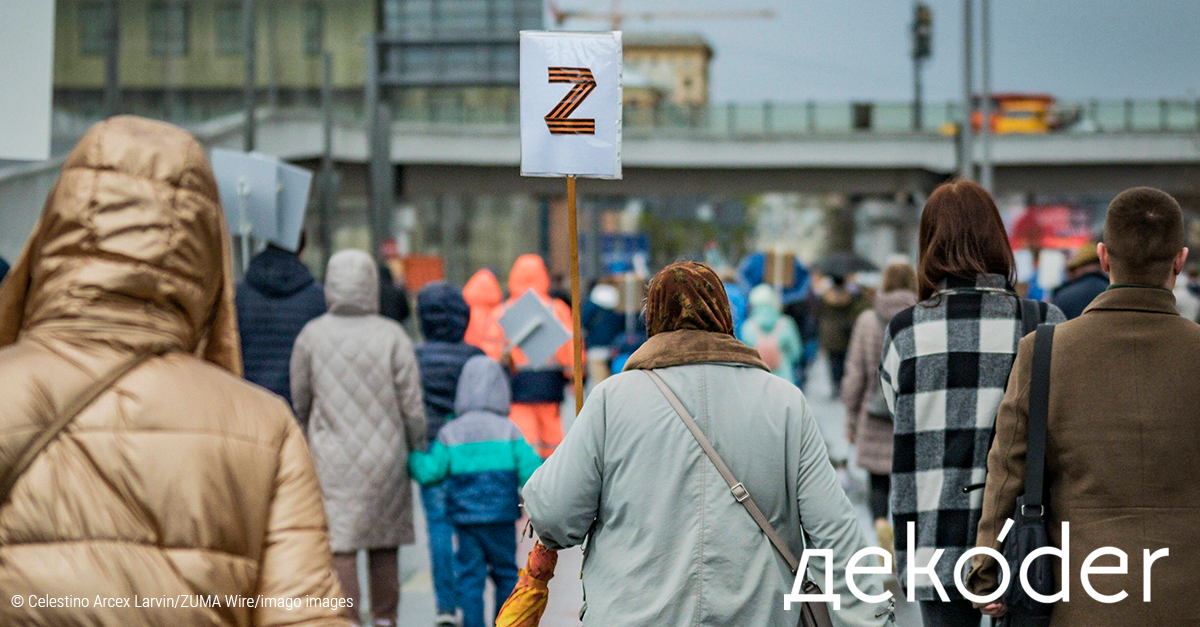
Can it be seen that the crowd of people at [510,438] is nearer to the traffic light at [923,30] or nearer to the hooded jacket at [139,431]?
the hooded jacket at [139,431]

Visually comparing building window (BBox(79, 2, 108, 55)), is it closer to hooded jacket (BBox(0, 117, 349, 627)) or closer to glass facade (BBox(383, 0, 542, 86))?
glass facade (BBox(383, 0, 542, 86))

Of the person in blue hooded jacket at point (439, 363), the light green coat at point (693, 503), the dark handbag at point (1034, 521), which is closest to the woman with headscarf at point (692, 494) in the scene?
the light green coat at point (693, 503)

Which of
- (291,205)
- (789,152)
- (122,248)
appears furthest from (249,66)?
(122,248)

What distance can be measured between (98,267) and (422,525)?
8.29m

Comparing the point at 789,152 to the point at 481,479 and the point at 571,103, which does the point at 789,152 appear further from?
the point at 571,103

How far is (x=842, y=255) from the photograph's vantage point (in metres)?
22.1

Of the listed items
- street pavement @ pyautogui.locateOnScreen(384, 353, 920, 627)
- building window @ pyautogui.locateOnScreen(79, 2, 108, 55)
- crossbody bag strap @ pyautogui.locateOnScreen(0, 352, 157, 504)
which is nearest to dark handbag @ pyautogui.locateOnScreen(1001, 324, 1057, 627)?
crossbody bag strap @ pyautogui.locateOnScreen(0, 352, 157, 504)

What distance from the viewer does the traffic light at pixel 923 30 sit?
103 ft

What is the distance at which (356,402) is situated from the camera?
6.36 meters

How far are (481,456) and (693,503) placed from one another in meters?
3.00

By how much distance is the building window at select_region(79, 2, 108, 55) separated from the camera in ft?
94.9

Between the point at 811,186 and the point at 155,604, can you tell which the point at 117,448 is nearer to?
the point at 155,604

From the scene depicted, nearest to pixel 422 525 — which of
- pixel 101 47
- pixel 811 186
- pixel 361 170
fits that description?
pixel 101 47

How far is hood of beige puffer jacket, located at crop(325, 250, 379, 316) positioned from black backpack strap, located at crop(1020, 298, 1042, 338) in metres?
3.37
